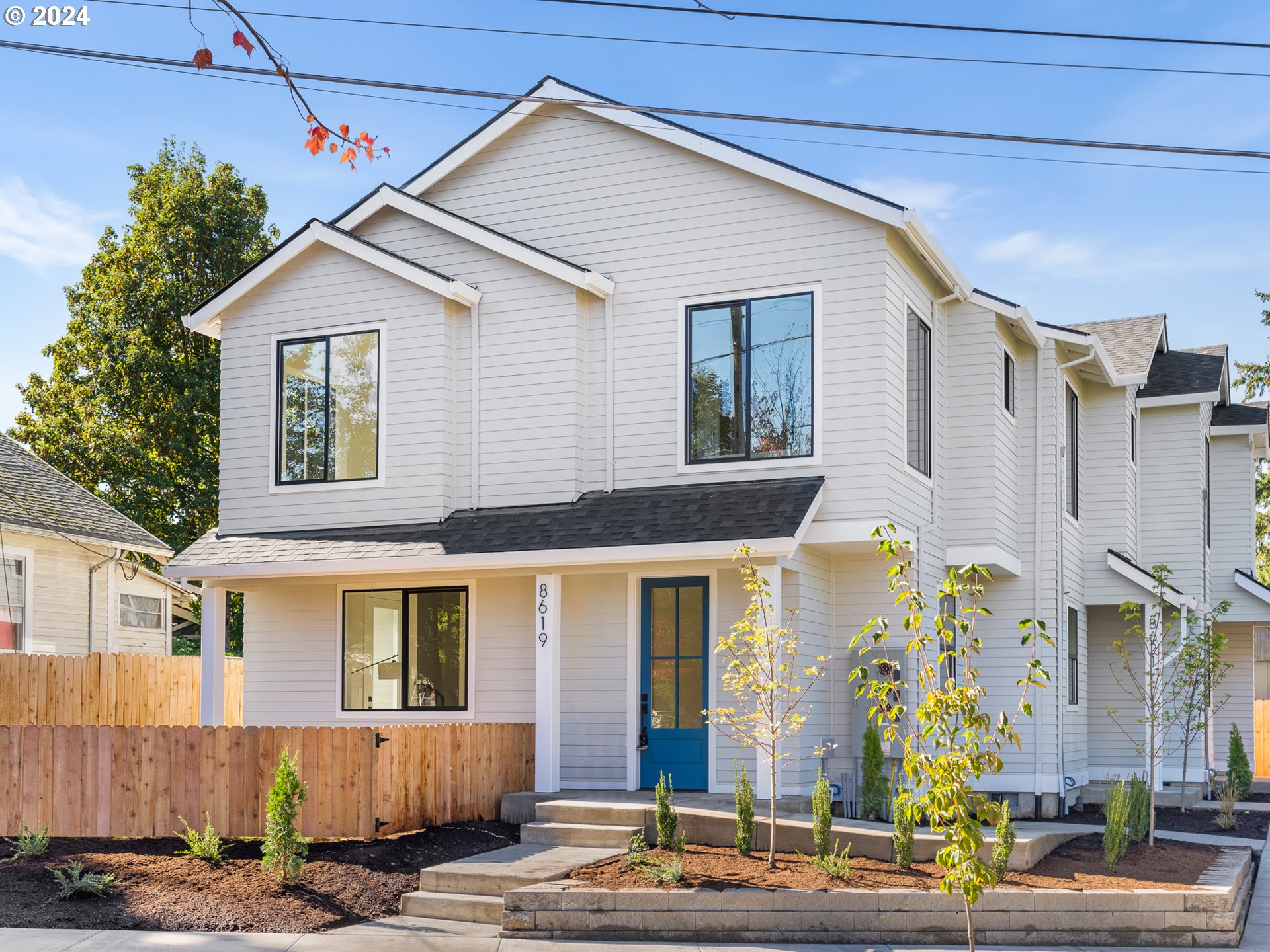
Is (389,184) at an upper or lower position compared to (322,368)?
upper

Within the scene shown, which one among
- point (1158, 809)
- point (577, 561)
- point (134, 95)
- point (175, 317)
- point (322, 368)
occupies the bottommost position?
point (1158, 809)

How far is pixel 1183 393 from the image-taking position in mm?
20672

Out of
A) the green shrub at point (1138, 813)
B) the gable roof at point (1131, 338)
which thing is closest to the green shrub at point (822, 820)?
the green shrub at point (1138, 813)

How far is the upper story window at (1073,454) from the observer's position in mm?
18734

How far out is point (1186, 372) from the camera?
21578 mm

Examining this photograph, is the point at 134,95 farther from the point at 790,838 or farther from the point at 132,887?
the point at 790,838

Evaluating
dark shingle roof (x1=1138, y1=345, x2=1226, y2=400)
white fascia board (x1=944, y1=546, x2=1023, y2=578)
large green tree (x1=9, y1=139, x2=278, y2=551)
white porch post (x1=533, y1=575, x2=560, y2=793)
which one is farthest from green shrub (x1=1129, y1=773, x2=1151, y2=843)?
large green tree (x1=9, y1=139, x2=278, y2=551)

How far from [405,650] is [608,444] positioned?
355cm

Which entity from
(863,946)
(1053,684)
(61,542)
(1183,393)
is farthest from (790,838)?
(61,542)

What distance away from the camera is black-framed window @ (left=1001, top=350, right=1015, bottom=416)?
1659 cm

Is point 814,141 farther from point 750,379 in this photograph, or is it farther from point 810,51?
point 750,379

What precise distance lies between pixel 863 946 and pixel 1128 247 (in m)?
15.6

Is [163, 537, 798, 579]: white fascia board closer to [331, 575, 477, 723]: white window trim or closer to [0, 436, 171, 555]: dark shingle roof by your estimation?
[331, 575, 477, 723]: white window trim

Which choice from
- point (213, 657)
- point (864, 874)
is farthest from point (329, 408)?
point (864, 874)
